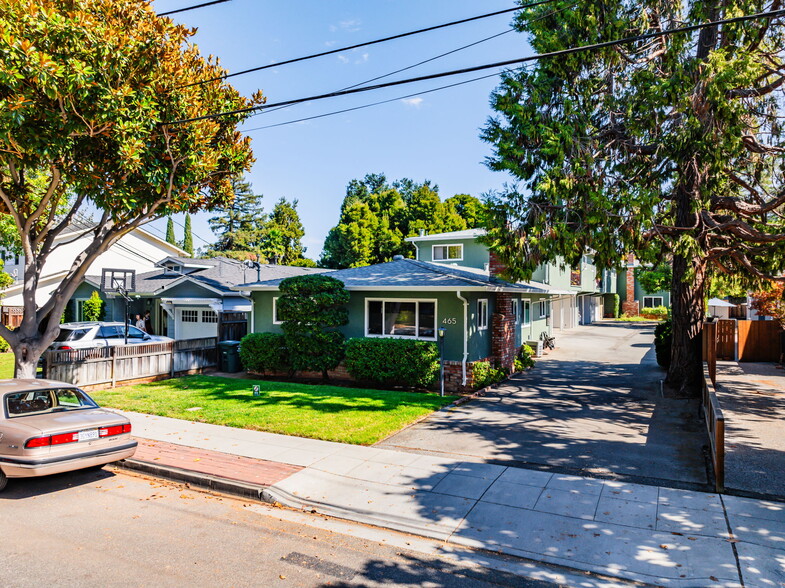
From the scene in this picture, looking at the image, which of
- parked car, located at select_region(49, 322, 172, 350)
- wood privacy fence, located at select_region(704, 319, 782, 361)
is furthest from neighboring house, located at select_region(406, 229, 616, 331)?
parked car, located at select_region(49, 322, 172, 350)

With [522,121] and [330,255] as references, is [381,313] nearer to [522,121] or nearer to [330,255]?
[522,121]

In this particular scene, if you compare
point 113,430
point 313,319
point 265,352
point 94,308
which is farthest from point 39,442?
point 94,308

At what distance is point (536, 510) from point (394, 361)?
8487 mm

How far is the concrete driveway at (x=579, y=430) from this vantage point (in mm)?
8539

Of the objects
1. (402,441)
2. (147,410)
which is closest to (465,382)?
(402,441)

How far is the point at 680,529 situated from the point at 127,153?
36.9ft

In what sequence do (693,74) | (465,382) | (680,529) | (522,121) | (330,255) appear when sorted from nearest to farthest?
(680,529) < (693,74) < (522,121) < (465,382) < (330,255)

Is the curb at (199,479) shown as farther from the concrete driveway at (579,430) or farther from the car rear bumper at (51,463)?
the concrete driveway at (579,430)

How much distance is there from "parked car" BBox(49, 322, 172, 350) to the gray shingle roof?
16.8ft

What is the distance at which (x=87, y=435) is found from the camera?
7.49 meters

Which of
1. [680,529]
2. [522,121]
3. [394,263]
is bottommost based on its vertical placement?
[680,529]

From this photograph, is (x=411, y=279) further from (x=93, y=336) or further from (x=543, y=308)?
(x=543, y=308)

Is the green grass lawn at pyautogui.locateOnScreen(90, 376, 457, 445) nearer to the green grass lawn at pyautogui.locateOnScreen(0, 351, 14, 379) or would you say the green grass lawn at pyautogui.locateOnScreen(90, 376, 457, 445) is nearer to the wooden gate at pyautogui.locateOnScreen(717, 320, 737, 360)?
the green grass lawn at pyautogui.locateOnScreen(0, 351, 14, 379)

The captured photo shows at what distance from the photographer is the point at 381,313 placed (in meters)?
16.3
